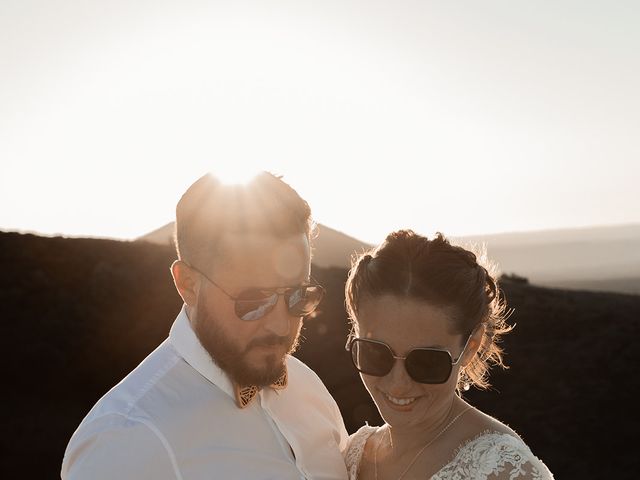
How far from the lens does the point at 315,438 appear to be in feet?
12.4

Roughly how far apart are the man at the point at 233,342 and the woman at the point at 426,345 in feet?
1.31

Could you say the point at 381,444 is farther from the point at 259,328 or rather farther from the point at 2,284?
the point at 2,284

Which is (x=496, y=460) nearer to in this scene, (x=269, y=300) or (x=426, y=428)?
(x=426, y=428)

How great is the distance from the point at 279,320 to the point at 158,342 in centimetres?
1510

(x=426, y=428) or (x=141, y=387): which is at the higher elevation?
(x=141, y=387)

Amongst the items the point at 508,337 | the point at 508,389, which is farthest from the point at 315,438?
the point at 508,337

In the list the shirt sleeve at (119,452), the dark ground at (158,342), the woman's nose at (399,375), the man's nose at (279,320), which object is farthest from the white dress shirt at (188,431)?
the dark ground at (158,342)

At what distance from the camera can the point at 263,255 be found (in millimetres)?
3445

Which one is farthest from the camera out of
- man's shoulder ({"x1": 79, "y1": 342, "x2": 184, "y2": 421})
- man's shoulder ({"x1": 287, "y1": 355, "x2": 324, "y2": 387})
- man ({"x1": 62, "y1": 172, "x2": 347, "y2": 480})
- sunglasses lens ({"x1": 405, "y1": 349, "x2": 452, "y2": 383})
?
man's shoulder ({"x1": 287, "y1": 355, "x2": 324, "y2": 387})

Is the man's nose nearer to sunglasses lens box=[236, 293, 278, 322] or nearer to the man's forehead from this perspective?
sunglasses lens box=[236, 293, 278, 322]

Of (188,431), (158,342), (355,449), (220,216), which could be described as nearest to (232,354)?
(188,431)

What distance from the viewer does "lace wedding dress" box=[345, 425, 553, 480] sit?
3.25 metres

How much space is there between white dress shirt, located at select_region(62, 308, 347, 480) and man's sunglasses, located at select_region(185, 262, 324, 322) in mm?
291

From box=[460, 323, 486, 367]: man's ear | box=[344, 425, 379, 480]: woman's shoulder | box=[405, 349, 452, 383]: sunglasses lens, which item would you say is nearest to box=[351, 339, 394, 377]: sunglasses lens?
box=[405, 349, 452, 383]: sunglasses lens
